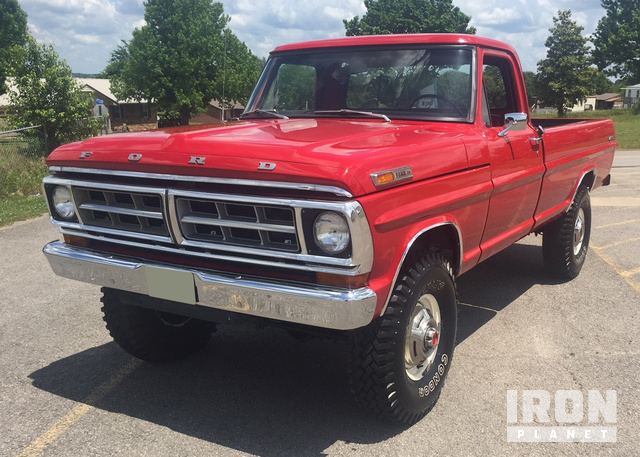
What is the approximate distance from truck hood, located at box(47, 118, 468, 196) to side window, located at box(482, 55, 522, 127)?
0.70 m

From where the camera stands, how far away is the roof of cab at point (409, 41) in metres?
4.25

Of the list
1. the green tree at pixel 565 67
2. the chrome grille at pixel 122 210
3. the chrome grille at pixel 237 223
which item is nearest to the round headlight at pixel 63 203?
the chrome grille at pixel 122 210

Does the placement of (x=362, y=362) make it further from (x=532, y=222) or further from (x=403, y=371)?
(x=532, y=222)

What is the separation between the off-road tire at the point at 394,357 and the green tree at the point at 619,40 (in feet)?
230

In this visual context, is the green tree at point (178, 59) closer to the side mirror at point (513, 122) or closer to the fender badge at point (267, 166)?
the side mirror at point (513, 122)

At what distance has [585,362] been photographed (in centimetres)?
412

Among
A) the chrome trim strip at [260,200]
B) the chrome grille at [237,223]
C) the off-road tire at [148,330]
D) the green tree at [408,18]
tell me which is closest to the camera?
the chrome trim strip at [260,200]

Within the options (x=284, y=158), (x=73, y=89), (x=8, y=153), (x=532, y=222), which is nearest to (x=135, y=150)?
(x=284, y=158)

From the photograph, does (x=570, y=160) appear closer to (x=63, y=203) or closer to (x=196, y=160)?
(x=196, y=160)

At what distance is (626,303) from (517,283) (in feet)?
3.30

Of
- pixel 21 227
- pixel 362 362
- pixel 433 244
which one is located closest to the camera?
pixel 362 362

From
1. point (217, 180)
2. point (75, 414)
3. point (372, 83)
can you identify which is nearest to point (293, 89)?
point (372, 83)

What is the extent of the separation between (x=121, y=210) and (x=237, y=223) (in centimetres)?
78

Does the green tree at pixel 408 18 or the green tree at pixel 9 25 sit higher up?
the green tree at pixel 9 25
